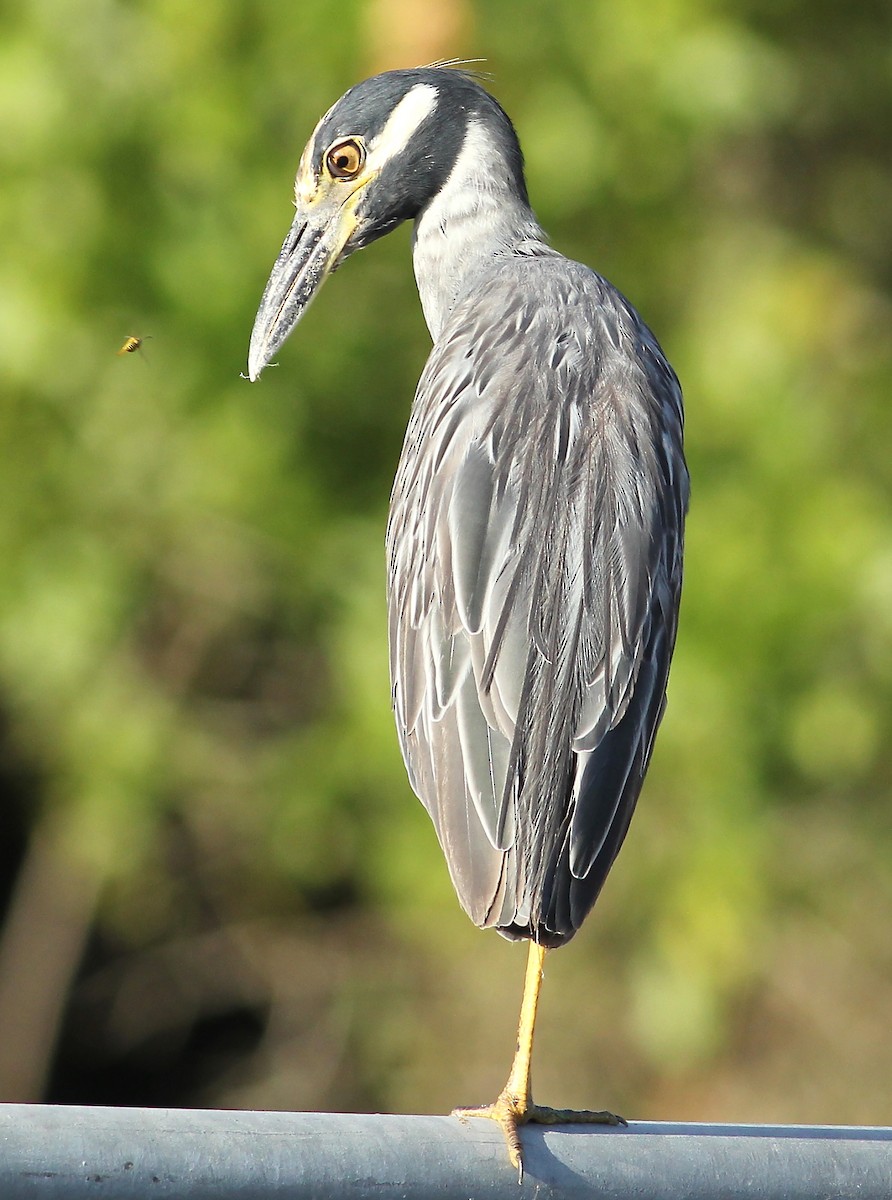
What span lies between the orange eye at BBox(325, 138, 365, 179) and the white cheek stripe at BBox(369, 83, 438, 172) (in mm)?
28

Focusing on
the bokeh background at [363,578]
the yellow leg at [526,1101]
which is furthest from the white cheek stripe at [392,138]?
the yellow leg at [526,1101]

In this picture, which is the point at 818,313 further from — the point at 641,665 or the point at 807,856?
the point at 641,665

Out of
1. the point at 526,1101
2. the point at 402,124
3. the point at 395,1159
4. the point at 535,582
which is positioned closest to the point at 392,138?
the point at 402,124

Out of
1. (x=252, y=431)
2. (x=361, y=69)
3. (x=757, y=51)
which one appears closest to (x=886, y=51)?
(x=757, y=51)

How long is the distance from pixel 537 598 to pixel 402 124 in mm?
1440

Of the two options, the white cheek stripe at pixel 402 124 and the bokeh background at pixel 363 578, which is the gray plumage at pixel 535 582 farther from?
the bokeh background at pixel 363 578

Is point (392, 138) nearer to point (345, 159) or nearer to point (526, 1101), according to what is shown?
point (345, 159)

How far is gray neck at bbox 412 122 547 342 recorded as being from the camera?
12.1 ft

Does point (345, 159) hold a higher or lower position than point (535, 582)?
higher

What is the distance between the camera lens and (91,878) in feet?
21.8

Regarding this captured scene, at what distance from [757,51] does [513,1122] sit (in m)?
4.30

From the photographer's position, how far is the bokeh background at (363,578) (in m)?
5.22

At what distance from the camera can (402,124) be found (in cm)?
365

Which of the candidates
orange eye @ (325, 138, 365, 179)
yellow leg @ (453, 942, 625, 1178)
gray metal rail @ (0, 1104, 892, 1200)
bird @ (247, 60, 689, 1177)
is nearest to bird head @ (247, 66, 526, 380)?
orange eye @ (325, 138, 365, 179)
